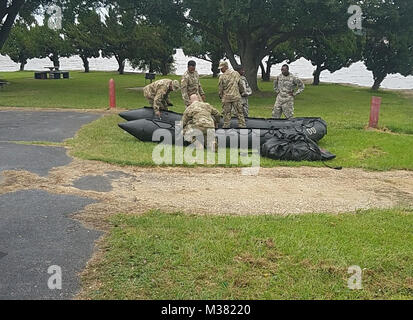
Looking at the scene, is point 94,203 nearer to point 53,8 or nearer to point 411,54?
point 53,8

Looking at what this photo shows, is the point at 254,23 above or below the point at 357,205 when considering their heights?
above

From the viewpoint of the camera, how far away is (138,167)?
351 inches

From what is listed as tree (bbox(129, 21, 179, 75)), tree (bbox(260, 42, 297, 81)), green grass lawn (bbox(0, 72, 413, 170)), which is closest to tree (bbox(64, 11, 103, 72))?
tree (bbox(129, 21, 179, 75))

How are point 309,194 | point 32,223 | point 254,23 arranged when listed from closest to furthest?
point 32,223
point 309,194
point 254,23

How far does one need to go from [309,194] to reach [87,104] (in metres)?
14.6

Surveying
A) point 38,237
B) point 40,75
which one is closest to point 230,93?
point 38,237

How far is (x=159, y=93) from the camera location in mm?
11953

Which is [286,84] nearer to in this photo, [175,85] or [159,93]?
[175,85]

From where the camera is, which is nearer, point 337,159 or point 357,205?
point 357,205

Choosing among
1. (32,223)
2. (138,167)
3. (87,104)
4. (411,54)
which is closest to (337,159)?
(138,167)

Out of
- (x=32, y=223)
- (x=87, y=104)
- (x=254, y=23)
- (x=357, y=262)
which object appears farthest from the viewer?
(x=254, y=23)

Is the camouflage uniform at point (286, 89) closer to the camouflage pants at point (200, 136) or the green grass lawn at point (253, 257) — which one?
the camouflage pants at point (200, 136)

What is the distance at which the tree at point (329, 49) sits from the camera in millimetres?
30033
